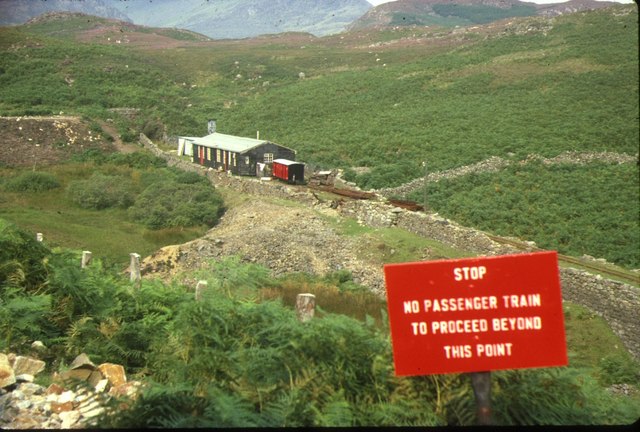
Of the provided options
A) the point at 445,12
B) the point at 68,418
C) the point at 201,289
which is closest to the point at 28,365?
the point at 68,418

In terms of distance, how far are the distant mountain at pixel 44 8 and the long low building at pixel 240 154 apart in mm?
23480

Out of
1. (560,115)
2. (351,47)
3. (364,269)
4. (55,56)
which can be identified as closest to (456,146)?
(560,115)

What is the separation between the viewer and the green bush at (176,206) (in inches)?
1000

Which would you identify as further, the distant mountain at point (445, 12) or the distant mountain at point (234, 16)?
the distant mountain at point (234, 16)

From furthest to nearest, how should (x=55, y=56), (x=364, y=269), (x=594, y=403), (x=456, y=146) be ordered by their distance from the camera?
1. (x=55, y=56)
2. (x=456, y=146)
3. (x=364, y=269)
4. (x=594, y=403)

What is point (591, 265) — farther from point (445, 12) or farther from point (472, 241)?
point (445, 12)

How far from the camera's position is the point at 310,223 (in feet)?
70.7

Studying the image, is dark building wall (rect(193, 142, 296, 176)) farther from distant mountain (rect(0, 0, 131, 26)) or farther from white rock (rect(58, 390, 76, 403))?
distant mountain (rect(0, 0, 131, 26))

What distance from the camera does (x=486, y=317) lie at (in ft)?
15.3

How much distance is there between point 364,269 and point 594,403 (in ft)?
40.1

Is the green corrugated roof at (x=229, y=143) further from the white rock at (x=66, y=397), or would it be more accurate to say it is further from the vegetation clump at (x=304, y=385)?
the white rock at (x=66, y=397)

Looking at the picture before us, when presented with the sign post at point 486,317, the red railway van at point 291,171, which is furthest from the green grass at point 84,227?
the sign post at point 486,317

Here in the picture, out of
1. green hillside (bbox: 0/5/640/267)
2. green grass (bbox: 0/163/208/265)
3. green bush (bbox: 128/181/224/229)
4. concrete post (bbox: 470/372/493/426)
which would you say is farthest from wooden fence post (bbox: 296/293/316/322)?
green bush (bbox: 128/181/224/229)

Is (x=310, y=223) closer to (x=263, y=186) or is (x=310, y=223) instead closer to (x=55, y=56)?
(x=263, y=186)
